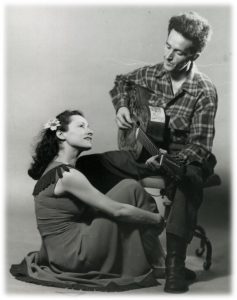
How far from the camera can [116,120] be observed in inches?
178

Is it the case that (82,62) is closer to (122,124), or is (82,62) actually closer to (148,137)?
(122,124)

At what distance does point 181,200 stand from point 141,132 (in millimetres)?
548

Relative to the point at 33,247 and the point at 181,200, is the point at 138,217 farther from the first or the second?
the point at 33,247

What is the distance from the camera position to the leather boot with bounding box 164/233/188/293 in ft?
13.9

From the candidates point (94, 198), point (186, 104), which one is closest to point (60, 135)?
point (94, 198)

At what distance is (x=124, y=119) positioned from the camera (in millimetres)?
4492

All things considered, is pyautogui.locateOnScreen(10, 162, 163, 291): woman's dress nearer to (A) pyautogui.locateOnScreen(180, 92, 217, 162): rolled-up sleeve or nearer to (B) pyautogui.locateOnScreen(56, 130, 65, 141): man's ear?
(B) pyautogui.locateOnScreen(56, 130, 65, 141): man's ear

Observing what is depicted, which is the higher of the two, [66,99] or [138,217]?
[66,99]

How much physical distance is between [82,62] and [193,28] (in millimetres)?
834

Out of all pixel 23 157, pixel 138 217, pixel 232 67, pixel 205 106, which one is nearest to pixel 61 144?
pixel 23 157

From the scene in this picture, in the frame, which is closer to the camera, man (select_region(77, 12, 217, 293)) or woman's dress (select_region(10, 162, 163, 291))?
woman's dress (select_region(10, 162, 163, 291))

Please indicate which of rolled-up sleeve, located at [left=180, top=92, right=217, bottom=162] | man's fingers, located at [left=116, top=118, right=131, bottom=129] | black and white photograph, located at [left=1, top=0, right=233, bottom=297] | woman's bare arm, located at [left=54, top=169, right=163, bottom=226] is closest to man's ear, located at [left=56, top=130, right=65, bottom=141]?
black and white photograph, located at [left=1, top=0, right=233, bottom=297]

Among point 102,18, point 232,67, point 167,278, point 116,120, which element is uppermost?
point 102,18

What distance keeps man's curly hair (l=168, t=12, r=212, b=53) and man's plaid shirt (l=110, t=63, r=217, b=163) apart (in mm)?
187
